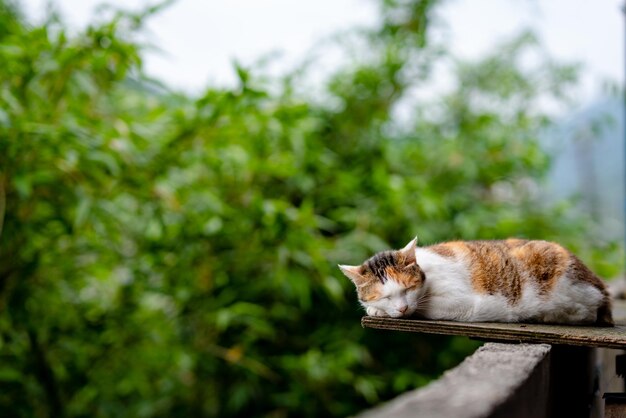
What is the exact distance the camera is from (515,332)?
4.32ft

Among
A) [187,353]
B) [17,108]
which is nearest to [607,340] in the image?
[17,108]

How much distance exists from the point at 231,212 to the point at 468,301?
70.6 inches

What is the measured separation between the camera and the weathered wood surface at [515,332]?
51.4 inches

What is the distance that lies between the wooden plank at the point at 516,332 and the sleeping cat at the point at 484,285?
9 cm

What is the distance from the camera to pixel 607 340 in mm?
1300

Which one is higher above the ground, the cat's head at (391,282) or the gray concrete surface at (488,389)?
the cat's head at (391,282)

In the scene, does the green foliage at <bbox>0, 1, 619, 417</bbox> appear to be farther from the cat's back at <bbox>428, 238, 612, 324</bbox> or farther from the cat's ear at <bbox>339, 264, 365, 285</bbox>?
the cat's back at <bbox>428, 238, 612, 324</bbox>

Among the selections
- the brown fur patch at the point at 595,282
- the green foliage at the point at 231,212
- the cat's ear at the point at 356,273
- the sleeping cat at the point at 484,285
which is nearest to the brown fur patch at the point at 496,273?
the sleeping cat at the point at 484,285

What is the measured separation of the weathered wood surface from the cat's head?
0.07m

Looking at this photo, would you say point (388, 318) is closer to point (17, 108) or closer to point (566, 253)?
point (566, 253)

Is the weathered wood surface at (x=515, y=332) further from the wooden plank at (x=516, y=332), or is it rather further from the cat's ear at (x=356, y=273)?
the cat's ear at (x=356, y=273)

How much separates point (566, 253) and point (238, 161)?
1.87m

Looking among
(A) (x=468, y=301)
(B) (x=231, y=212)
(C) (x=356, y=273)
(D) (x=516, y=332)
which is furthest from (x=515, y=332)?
(B) (x=231, y=212)

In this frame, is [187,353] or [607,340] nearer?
[607,340]
